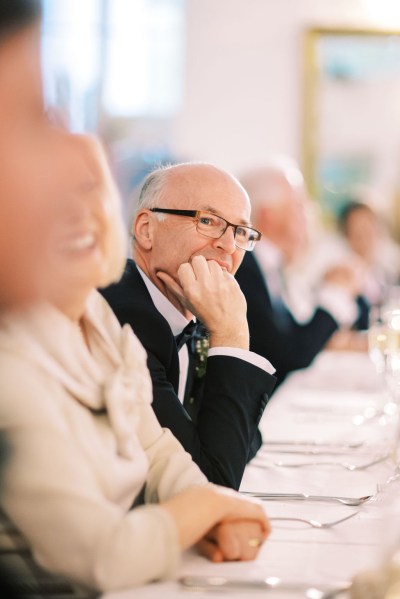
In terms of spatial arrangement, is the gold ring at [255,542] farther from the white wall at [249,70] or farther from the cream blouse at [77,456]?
the white wall at [249,70]

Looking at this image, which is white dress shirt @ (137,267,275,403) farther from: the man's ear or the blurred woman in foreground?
the blurred woman in foreground

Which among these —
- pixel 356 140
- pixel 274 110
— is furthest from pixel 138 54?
pixel 356 140

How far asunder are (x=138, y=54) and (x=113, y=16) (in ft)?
0.91

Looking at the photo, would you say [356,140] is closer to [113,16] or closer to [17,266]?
[113,16]

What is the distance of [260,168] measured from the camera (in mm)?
2891

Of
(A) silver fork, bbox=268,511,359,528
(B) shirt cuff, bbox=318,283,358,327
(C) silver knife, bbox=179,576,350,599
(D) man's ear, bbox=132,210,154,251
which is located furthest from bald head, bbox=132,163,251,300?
(B) shirt cuff, bbox=318,283,358,327

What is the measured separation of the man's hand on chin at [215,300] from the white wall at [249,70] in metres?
3.89

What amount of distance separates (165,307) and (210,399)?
19 centimetres

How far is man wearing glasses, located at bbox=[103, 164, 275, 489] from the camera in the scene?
3.92 ft

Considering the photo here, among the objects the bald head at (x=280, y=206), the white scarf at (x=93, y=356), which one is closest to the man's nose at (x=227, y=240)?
the white scarf at (x=93, y=356)

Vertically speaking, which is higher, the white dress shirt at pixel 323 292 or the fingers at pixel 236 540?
the fingers at pixel 236 540

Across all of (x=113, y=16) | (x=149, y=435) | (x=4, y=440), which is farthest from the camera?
(x=113, y=16)

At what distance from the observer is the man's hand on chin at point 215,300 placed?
1262 millimetres

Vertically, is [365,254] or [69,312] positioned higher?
[69,312]
